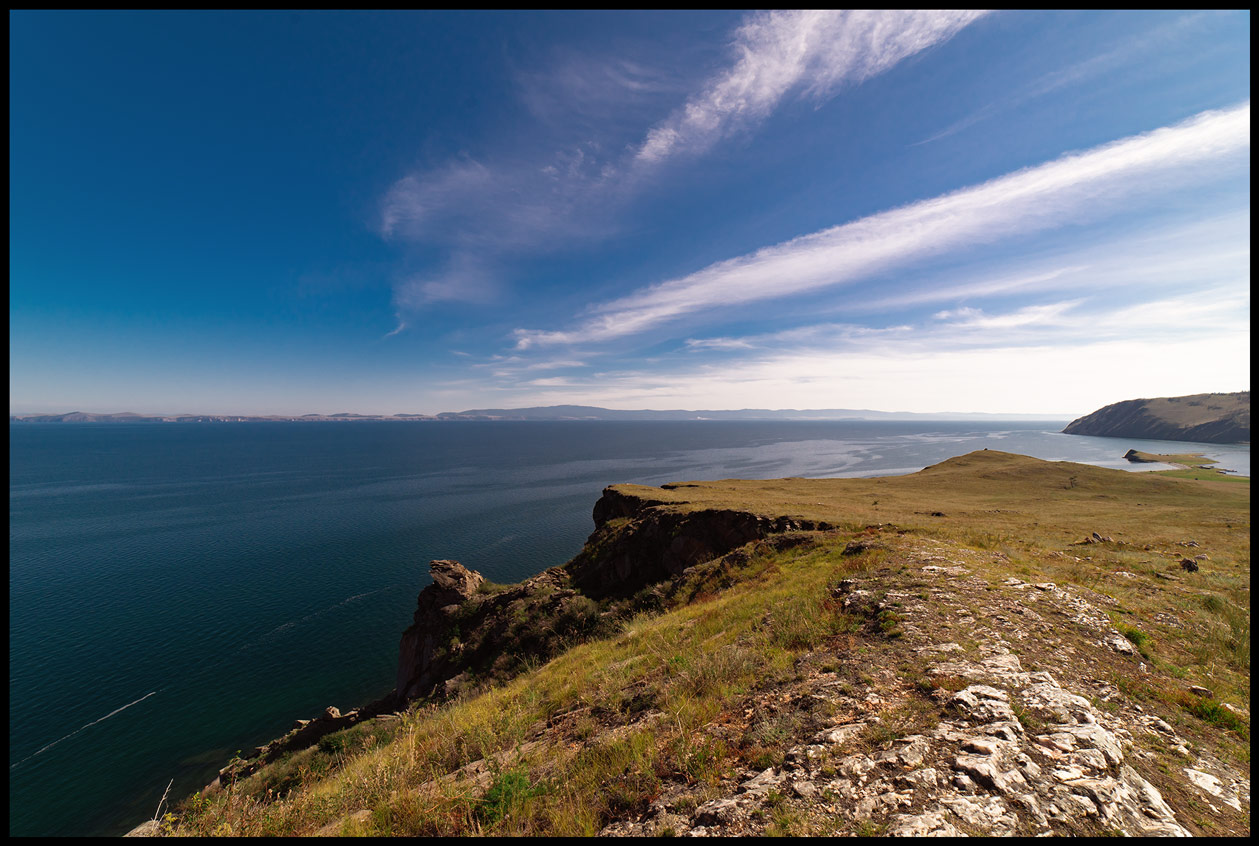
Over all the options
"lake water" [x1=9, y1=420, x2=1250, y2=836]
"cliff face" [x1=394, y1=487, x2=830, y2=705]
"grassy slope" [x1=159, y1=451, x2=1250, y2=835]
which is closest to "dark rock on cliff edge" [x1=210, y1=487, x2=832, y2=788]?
"cliff face" [x1=394, y1=487, x2=830, y2=705]

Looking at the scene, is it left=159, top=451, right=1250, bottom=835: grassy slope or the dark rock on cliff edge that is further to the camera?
the dark rock on cliff edge

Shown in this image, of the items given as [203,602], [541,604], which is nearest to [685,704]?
[541,604]

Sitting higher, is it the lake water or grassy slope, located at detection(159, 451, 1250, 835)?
grassy slope, located at detection(159, 451, 1250, 835)

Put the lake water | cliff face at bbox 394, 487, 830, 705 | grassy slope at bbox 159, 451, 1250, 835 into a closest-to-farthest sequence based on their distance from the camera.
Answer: grassy slope at bbox 159, 451, 1250, 835 → cliff face at bbox 394, 487, 830, 705 → the lake water

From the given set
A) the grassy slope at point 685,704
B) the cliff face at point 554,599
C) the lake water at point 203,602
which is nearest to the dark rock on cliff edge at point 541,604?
the cliff face at point 554,599

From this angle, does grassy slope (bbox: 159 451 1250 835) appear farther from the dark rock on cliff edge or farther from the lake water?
the lake water

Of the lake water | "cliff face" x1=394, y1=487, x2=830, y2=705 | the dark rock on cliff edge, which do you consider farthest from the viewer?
the lake water

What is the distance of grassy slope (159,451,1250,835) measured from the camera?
8266 mm

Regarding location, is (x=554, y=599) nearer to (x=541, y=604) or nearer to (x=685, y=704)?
(x=541, y=604)

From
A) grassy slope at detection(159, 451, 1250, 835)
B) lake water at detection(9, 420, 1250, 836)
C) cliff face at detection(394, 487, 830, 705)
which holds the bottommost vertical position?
lake water at detection(9, 420, 1250, 836)

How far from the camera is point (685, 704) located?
394 inches

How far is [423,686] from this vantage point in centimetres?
2950

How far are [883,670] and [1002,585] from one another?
6.32 m

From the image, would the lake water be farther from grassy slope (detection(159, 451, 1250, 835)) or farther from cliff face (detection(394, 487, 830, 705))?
grassy slope (detection(159, 451, 1250, 835))
